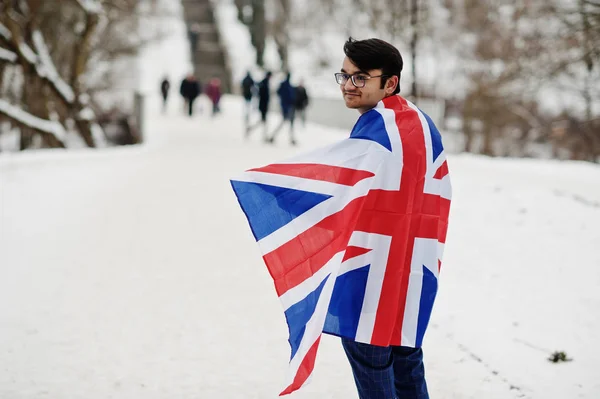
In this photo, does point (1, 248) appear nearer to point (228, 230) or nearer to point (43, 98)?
point (228, 230)

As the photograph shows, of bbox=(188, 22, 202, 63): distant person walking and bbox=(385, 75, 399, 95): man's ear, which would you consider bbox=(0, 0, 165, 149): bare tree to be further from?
bbox=(188, 22, 202, 63): distant person walking

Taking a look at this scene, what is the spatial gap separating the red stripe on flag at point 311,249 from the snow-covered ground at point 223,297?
1490 millimetres

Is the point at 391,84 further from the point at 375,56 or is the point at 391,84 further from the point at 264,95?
the point at 264,95

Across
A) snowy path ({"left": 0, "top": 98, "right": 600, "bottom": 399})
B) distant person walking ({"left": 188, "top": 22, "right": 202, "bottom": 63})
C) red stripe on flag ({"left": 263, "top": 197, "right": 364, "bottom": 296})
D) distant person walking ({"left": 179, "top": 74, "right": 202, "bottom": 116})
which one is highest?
distant person walking ({"left": 188, "top": 22, "right": 202, "bottom": 63})

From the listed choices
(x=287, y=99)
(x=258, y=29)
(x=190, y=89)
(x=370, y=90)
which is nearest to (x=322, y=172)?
(x=370, y=90)

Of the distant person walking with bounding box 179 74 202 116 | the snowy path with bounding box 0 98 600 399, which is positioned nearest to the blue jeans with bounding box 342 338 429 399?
the snowy path with bounding box 0 98 600 399

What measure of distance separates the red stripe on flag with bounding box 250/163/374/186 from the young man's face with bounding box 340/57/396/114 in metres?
0.29

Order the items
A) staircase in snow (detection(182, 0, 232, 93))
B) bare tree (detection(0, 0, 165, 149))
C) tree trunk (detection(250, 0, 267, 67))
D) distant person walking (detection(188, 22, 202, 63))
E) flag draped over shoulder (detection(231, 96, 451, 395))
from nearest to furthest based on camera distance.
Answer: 1. flag draped over shoulder (detection(231, 96, 451, 395))
2. bare tree (detection(0, 0, 165, 149))
3. tree trunk (detection(250, 0, 267, 67))
4. staircase in snow (detection(182, 0, 232, 93))
5. distant person walking (detection(188, 22, 202, 63))

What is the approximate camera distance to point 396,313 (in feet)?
9.20

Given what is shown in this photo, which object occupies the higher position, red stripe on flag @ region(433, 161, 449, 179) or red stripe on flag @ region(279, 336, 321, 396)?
red stripe on flag @ region(433, 161, 449, 179)

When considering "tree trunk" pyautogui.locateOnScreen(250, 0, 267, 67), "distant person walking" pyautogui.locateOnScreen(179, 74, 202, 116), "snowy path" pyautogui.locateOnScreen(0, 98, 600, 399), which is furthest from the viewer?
"tree trunk" pyautogui.locateOnScreen(250, 0, 267, 67)

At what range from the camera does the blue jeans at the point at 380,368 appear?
2803 mm

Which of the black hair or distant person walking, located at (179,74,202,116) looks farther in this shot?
distant person walking, located at (179,74,202,116)

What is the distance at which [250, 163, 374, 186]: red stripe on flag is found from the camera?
8.97 feet
